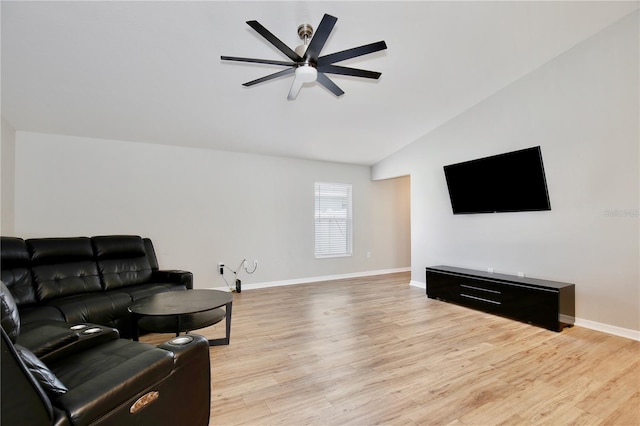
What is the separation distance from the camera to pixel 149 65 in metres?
3.05

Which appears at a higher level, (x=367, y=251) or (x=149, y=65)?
(x=149, y=65)

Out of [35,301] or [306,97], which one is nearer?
[35,301]

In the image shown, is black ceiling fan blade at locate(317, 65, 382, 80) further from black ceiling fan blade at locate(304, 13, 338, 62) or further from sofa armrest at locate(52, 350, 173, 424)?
sofa armrest at locate(52, 350, 173, 424)

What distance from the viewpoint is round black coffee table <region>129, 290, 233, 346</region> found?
2549mm

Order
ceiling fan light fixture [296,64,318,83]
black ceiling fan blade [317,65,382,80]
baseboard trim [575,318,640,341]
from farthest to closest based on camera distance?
baseboard trim [575,318,640,341] → black ceiling fan blade [317,65,382,80] → ceiling fan light fixture [296,64,318,83]

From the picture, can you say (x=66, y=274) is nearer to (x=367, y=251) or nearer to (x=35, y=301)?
(x=35, y=301)

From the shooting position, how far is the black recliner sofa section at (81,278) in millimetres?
2834

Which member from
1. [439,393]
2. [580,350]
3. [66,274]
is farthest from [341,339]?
[66,274]

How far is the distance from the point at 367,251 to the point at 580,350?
4.19 m

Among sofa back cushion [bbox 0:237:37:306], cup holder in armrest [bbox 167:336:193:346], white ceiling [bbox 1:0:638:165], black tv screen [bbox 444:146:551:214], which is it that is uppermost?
white ceiling [bbox 1:0:638:165]

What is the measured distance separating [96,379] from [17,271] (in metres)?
2.66

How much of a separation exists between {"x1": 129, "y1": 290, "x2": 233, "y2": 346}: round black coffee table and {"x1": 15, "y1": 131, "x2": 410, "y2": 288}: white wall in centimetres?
208

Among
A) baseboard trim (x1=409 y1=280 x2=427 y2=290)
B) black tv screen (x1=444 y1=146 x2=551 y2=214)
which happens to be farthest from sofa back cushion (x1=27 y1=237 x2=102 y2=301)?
black tv screen (x1=444 y1=146 x2=551 y2=214)

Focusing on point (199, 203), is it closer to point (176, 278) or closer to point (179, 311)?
point (176, 278)
